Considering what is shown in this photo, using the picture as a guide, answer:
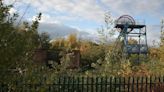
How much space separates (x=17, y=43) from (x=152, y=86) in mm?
6765

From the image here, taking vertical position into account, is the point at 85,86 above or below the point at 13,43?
below

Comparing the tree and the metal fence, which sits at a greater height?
the tree

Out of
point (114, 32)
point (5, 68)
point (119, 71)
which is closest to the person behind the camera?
point (5, 68)

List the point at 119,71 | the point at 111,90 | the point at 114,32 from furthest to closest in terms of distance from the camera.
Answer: the point at 114,32, the point at 119,71, the point at 111,90

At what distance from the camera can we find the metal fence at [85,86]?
8.75m

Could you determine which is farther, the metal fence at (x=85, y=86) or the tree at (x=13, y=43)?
the metal fence at (x=85, y=86)

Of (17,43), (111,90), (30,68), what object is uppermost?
(17,43)

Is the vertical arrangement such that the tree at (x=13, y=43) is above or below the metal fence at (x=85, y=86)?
above

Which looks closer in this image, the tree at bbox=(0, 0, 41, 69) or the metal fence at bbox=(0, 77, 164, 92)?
the tree at bbox=(0, 0, 41, 69)

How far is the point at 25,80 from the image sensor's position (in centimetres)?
861

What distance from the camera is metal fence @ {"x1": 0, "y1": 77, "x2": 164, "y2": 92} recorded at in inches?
344

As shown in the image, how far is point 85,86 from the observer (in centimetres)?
1311

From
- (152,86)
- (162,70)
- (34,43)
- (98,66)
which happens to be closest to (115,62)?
(98,66)

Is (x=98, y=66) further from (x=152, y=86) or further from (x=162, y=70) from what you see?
(x=152, y=86)
